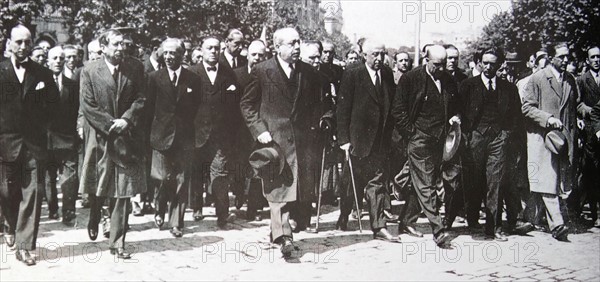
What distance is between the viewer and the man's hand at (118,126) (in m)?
6.93

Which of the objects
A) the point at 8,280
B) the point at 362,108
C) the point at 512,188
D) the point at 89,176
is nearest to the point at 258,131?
the point at 362,108

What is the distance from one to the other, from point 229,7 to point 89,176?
1964 cm

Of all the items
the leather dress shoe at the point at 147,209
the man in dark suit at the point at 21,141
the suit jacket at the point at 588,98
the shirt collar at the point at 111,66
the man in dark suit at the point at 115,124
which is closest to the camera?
the man in dark suit at the point at 21,141

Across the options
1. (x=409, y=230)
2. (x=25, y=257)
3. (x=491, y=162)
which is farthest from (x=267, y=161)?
(x=491, y=162)

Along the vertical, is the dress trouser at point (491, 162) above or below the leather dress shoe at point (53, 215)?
above

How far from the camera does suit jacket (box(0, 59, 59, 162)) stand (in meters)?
6.68

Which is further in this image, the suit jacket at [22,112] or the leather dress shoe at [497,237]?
the leather dress shoe at [497,237]

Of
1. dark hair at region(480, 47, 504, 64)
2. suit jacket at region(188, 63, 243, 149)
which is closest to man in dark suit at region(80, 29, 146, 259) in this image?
suit jacket at region(188, 63, 243, 149)

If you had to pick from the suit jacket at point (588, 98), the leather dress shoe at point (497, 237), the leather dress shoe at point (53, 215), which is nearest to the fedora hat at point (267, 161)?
the leather dress shoe at point (497, 237)

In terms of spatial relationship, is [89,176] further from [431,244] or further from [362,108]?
[431,244]

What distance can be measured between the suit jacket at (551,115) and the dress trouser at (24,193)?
562 centimetres

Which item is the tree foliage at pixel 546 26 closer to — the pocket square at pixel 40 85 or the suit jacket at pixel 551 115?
the suit jacket at pixel 551 115

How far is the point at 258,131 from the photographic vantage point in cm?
730

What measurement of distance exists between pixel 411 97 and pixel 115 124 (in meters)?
3.28
